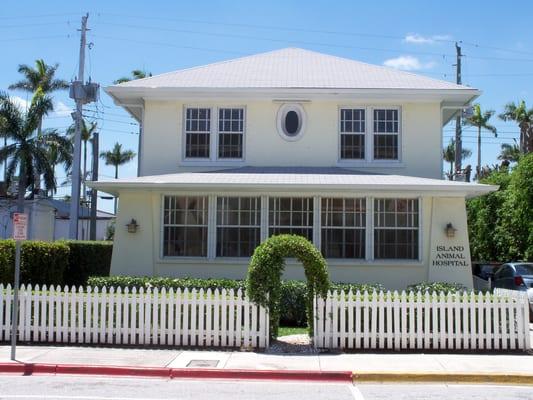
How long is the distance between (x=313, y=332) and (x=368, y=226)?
4913mm

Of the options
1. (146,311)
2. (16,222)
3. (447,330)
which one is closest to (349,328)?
(447,330)

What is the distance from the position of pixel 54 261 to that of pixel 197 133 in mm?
4976

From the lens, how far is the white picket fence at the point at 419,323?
11109 millimetres

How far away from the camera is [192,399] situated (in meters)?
7.90

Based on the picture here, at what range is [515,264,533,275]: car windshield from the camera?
17.1 m

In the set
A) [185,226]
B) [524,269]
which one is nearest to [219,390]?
[185,226]

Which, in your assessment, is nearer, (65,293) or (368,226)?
(65,293)

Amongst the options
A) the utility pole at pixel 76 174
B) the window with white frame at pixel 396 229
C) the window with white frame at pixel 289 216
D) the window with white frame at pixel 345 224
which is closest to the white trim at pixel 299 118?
the window with white frame at pixel 289 216

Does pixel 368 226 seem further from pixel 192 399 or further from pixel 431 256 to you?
pixel 192 399

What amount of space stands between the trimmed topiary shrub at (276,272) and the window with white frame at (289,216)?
4.30 meters

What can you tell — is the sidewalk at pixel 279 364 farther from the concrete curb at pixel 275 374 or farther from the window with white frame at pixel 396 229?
the window with white frame at pixel 396 229

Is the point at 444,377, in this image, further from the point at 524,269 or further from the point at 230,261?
the point at 524,269

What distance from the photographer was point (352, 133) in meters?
17.0

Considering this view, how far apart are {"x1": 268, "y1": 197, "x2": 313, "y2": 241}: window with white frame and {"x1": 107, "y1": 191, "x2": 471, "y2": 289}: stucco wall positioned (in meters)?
0.83
